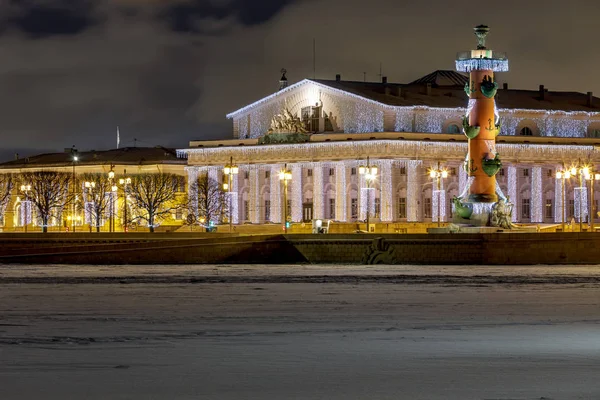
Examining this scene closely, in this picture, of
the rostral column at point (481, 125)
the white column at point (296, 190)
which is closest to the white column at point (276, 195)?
the white column at point (296, 190)

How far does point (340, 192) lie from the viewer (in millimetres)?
98188

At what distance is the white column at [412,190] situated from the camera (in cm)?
9556

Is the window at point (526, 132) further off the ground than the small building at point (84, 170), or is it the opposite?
the window at point (526, 132)

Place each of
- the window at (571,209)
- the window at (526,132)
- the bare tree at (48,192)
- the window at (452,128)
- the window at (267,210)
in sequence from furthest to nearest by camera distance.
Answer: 1. the window at (526,132)
2. the window at (267,210)
3. the bare tree at (48,192)
4. the window at (571,209)
5. the window at (452,128)

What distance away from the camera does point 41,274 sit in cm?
4509

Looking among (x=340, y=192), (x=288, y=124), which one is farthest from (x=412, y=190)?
(x=288, y=124)

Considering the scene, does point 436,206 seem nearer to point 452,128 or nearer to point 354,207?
point 354,207

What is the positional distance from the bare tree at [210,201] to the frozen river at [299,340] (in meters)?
57.5

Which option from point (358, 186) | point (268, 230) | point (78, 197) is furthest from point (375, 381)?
point (78, 197)

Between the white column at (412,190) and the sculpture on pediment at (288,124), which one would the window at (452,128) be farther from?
the sculpture on pediment at (288,124)

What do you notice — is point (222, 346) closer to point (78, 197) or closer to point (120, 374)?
point (120, 374)

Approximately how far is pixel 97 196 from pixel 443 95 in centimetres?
2912

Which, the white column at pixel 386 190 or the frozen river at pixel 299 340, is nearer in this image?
the frozen river at pixel 299 340

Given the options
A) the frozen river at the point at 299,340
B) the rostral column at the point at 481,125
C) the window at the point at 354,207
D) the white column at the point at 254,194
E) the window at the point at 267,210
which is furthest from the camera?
the white column at the point at 254,194
